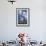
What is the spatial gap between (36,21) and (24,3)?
2.79ft

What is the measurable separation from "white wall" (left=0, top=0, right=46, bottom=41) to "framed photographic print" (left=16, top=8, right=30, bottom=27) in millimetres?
118

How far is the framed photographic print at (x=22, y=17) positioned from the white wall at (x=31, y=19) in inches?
4.7

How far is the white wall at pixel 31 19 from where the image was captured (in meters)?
5.34

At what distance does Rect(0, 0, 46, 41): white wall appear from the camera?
5.34 meters

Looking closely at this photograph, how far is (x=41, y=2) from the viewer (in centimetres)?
535

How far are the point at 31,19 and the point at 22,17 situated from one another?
37cm

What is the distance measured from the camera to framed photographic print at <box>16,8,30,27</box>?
5.36 meters

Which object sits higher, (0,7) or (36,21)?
(0,7)

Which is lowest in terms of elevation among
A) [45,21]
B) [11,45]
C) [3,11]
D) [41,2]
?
[11,45]

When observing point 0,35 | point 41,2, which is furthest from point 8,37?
point 41,2

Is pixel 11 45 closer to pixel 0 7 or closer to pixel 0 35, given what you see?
pixel 0 35

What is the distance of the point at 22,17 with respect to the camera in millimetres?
5418

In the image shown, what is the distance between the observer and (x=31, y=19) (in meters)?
5.35

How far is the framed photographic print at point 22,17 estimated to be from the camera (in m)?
5.36
